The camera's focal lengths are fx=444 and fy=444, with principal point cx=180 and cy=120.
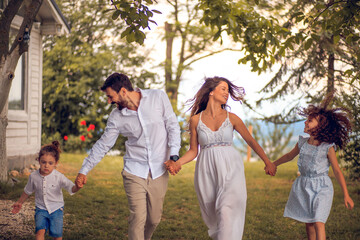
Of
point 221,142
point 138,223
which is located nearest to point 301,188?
point 221,142

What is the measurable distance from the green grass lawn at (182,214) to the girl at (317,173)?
2113mm

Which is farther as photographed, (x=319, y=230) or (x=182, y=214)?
(x=182, y=214)

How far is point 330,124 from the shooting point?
4.75 meters

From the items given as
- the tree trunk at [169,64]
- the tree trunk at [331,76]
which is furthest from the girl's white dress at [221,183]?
the tree trunk at [169,64]

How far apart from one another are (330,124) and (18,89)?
9278 millimetres

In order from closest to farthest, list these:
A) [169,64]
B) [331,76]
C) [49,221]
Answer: [49,221]
[331,76]
[169,64]

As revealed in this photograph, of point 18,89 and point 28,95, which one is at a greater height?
point 18,89

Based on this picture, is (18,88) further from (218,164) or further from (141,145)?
(218,164)

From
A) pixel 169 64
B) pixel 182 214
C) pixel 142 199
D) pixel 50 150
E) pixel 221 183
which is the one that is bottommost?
pixel 182 214

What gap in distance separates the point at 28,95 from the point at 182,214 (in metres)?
6.19

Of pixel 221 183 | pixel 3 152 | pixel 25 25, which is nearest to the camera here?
pixel 221 183

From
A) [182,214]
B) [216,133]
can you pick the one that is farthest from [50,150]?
[182,214]

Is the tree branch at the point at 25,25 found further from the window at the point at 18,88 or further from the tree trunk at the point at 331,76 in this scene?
the tree trunk at the point at 331,76

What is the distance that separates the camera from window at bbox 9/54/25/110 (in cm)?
1157
